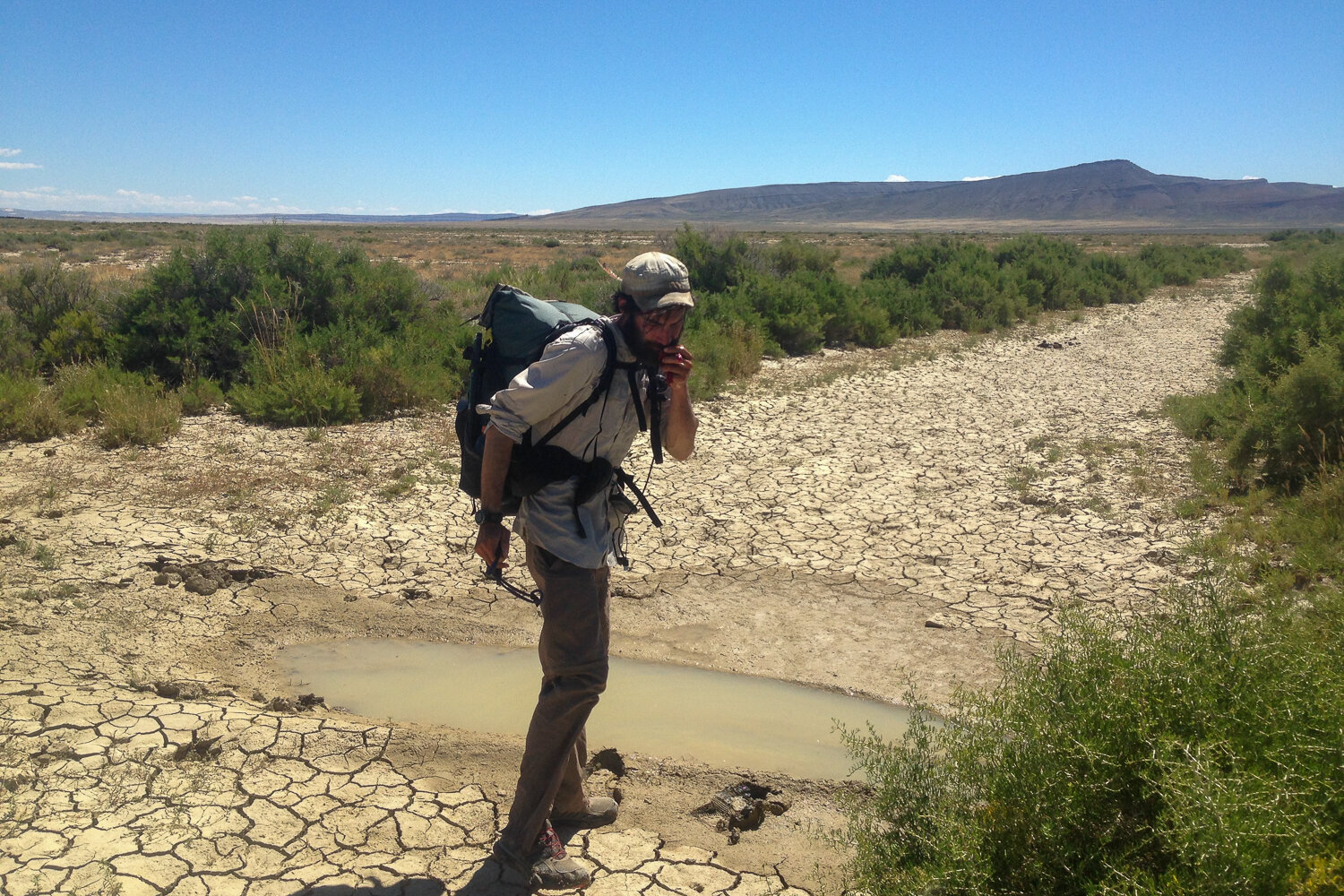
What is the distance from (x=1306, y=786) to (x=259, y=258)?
10890 mm

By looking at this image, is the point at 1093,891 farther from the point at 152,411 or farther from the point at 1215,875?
the point at 152,411

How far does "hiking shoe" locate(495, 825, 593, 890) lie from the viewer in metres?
2.63

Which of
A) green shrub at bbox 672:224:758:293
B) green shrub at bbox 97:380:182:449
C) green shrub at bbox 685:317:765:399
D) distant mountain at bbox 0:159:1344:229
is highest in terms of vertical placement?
distant mountain at bbox 0:159:1344:229

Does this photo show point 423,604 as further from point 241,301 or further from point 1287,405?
point 1287,405

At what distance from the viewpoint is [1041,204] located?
509 ft

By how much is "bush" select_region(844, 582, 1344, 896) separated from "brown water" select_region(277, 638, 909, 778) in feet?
3.23

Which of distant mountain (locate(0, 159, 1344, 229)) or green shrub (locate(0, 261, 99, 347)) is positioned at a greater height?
distant mountain (locate(0, 159, 1344, 229))

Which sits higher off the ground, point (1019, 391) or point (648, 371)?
point (648, 371)

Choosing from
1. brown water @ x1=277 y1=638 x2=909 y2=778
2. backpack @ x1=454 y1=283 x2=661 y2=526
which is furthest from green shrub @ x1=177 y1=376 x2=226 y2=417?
backpack @ x1=454 y1=283 x2=661 y2=526

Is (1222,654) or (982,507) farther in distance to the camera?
(982,507)

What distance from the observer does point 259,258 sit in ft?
34.2

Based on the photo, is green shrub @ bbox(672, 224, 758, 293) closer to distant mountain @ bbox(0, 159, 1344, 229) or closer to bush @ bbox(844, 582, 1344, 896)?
bush @ bbox(844, 582, 1344, 896)

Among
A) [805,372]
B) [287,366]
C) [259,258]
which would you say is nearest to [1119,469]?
[805,372]

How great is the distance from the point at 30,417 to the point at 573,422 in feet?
22.1
